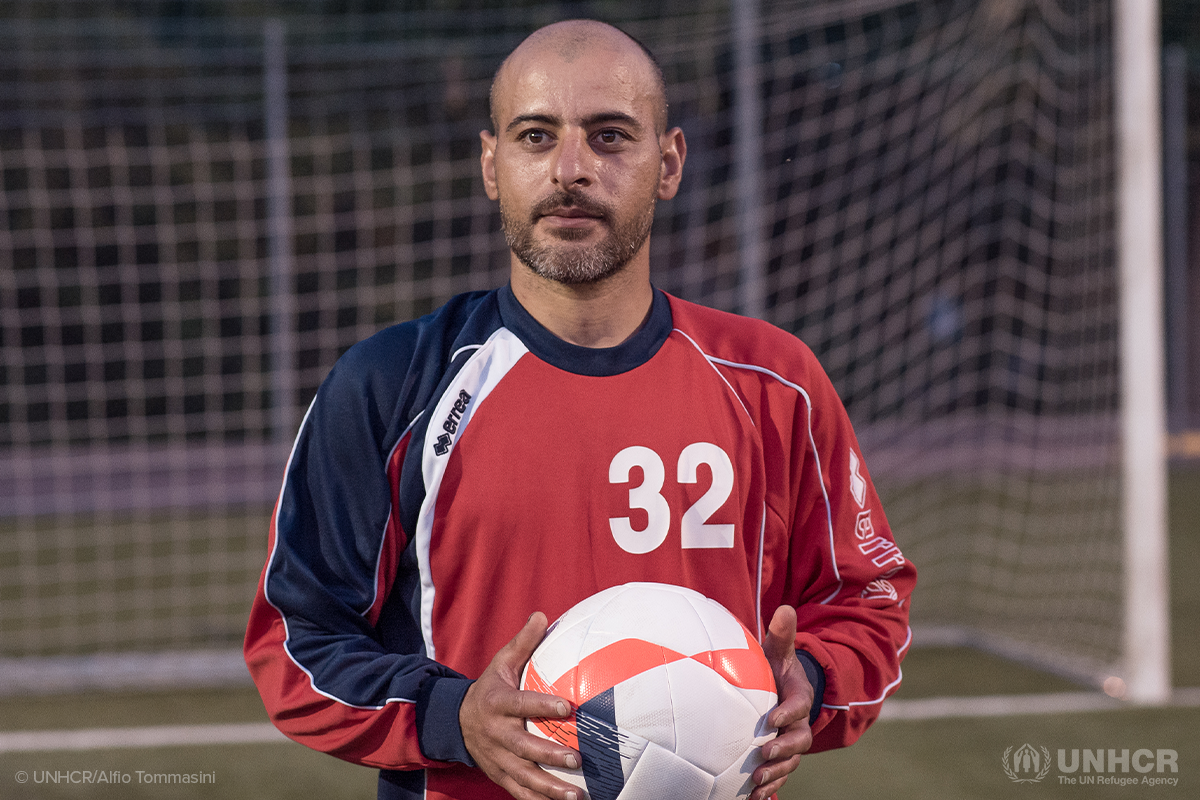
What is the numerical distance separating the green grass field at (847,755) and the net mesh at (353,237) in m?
3.24

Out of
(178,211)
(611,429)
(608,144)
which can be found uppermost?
(178,211)

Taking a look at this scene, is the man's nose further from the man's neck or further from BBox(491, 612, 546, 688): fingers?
BBox(491, 612, 546, 688): fingers

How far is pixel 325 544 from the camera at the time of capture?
150 cm

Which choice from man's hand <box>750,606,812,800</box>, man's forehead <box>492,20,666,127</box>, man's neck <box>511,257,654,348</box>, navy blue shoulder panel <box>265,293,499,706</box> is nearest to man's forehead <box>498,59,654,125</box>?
man's forehead <box>492,20,666,127</box>

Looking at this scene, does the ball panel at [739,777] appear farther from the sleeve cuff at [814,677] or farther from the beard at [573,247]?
the beard at [573,247]

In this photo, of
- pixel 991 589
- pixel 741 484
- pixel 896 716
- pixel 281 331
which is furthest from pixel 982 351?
pixel 741 484

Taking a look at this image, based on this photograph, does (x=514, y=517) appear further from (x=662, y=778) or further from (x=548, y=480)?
(x=662, y=778)

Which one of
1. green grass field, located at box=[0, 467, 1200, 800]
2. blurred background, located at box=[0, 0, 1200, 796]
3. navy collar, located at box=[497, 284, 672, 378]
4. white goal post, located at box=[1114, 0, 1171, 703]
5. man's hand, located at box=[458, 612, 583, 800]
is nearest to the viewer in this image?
man's hand, located at box=[458, 612, 583, 800]

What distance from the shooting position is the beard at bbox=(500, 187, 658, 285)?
1.55m

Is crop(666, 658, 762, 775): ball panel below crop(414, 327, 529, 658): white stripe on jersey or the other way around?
below

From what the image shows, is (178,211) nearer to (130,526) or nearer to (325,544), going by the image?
(130,526)

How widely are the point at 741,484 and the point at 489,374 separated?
374 millimetres

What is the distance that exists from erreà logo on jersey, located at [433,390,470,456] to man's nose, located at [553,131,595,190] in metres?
0.31

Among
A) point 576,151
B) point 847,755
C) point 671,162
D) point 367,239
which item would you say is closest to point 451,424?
point 576,151
